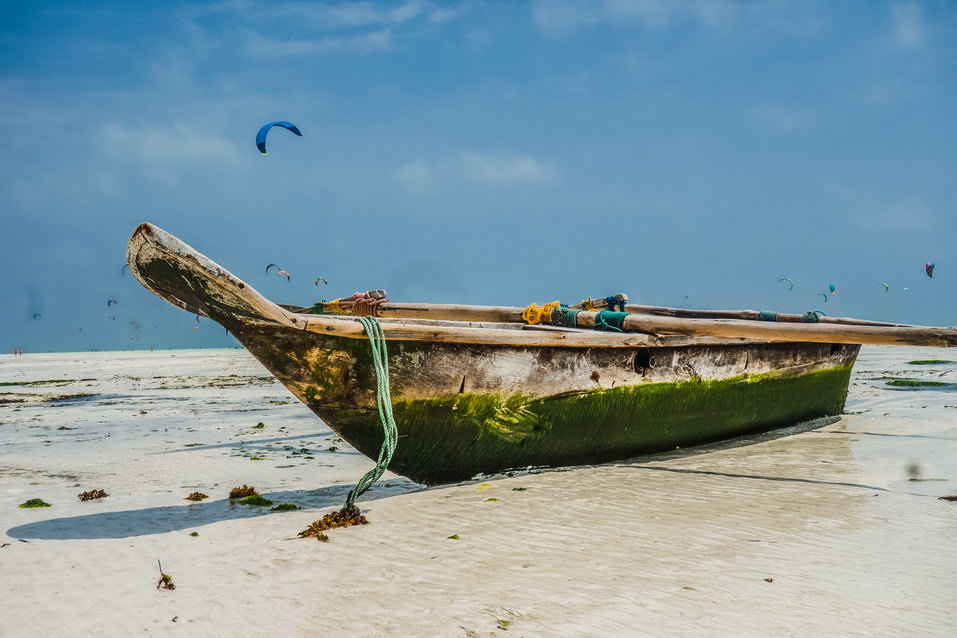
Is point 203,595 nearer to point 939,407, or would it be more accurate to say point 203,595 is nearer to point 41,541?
point 41,541

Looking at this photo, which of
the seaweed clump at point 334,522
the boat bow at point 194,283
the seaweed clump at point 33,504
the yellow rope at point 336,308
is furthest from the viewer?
the yellow rope at point 336,308

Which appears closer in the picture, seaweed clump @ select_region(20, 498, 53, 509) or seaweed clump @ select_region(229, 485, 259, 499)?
seaweed clump @ select_region(20, 498, 53, 509)

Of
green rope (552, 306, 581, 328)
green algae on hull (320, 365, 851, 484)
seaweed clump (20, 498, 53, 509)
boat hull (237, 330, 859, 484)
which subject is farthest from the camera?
green rope (552, 306, 581, 328)

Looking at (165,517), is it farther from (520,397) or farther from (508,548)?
(520,397)

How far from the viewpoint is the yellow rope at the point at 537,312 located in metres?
5.83

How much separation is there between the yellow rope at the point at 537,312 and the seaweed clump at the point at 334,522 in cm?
280

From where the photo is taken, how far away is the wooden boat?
11.0 ft

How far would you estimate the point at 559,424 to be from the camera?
178 inches

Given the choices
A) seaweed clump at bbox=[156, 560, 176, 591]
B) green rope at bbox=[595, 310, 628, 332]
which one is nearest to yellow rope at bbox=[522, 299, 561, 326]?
green rope at bbox=[595, 310, 628, 332]

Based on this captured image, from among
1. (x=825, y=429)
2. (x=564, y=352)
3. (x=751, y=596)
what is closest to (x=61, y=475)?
(x=564, y=352)

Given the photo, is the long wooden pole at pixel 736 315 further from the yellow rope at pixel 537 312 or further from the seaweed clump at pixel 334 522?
the seaweed clump at pixel 334 522

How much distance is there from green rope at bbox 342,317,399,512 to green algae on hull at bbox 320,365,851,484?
169 mm

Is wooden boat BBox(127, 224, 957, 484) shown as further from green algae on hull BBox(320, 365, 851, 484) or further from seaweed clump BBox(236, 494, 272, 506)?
seaweed clump BBox(236, 494, 272, 506)

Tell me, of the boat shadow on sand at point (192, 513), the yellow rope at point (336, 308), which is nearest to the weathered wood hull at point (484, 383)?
the boat shadow on sand at point (192, 513)
